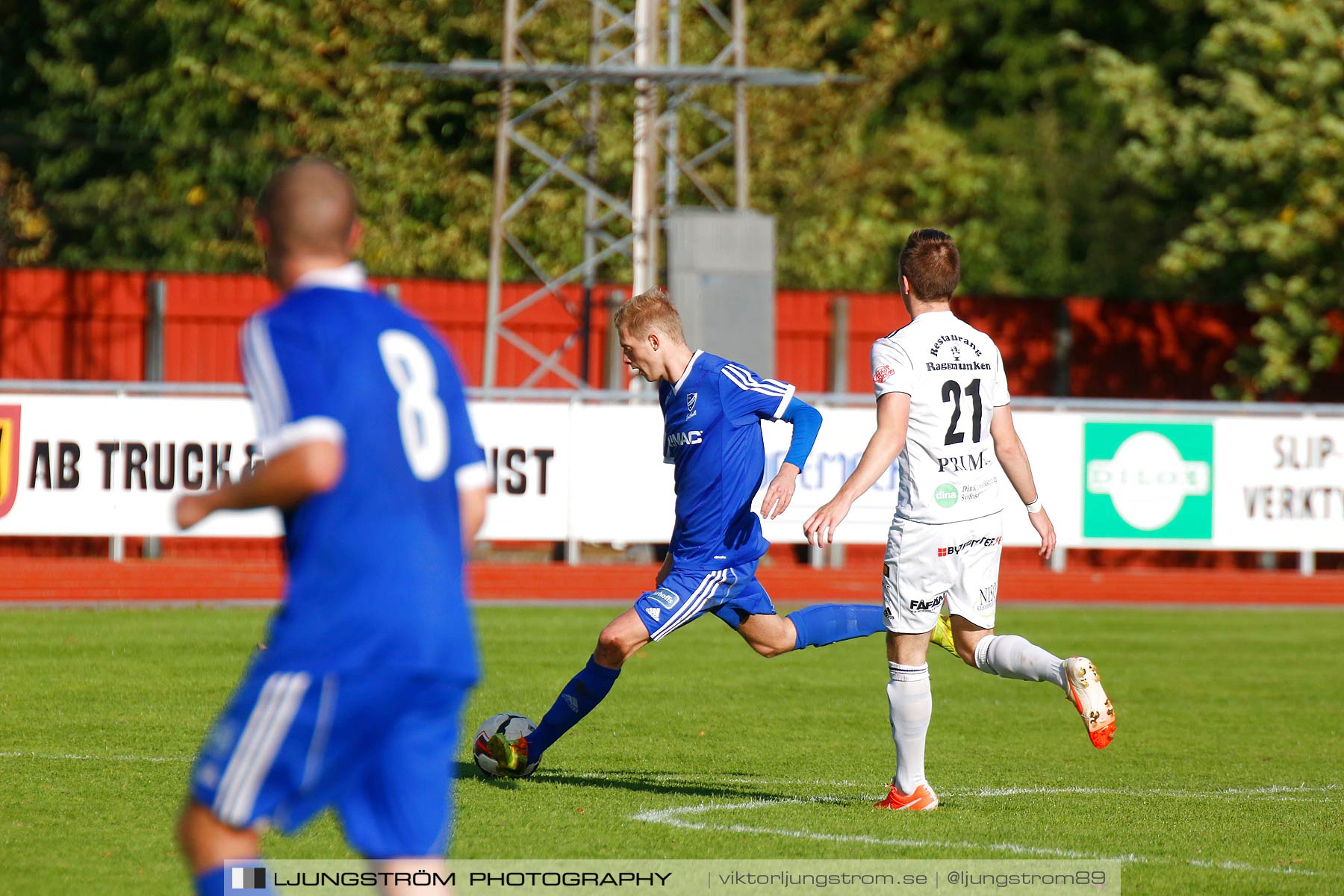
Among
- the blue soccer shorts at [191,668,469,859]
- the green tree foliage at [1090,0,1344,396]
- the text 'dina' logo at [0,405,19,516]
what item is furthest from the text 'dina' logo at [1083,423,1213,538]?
the blue soccer shorts at [191,668,469,859]

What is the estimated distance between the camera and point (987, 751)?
7.89m

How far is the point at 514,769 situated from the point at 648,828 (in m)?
1.10

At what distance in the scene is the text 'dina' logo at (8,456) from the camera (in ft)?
46.2

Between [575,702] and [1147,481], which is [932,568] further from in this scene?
[1147,481]

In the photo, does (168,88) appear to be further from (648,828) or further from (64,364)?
(648,828)

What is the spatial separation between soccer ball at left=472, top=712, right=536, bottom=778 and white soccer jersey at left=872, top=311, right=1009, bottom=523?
1828 millimetres

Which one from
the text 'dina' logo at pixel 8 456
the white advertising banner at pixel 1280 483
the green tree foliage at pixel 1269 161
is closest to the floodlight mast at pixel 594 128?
the green tree foliage at pixel 1269 161

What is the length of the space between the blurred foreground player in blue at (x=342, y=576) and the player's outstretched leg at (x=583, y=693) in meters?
3.12

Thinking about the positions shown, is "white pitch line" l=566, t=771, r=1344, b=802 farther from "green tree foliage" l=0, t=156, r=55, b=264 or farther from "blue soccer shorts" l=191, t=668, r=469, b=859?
"green tree foliage" l=0, t=156, r=55, b=264

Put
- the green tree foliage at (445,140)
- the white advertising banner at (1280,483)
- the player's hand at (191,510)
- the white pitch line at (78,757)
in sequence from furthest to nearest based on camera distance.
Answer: the green tree foliage at (445,140) < the white advertising banner at (1280,483) < the white pitch line at (78,757) < the player's hand at (191,510)

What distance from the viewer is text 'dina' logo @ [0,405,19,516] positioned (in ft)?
46.2

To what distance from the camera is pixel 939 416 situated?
235 inches

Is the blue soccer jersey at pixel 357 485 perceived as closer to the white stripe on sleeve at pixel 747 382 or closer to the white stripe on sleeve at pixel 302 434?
the white stripe on sleeve at pixel 302 434

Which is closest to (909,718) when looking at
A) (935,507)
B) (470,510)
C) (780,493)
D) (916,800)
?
(916,800)
